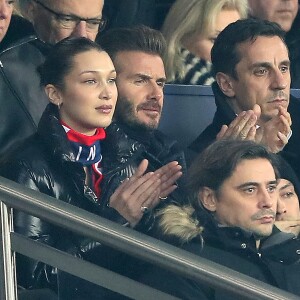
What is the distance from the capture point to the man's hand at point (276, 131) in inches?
211

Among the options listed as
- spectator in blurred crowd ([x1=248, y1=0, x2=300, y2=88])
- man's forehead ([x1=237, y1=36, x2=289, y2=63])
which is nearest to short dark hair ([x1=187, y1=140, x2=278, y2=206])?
man's forehead ([x1=237, y1=36, x2=289, y2=63])

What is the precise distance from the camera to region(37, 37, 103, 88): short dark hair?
16.2ft

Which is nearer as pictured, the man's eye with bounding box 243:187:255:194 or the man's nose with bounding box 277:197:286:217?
the man's eye with bounding box 243:187:255:194

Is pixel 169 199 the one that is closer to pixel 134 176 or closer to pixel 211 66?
pixel 134 176

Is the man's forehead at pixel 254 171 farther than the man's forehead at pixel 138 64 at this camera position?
No

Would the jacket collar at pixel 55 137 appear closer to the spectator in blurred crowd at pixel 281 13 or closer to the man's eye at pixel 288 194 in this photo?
the man's eye at pixel 288 194

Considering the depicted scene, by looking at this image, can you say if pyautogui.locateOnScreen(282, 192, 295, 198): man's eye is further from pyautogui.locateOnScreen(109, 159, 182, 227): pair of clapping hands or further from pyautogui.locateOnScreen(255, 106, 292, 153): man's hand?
pyautogui.locateOnScreen(109, 159, 182, 227): pair of clapping hands

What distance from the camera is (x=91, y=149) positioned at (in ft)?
16.0

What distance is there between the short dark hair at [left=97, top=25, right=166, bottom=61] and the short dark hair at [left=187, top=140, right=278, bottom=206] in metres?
0.52

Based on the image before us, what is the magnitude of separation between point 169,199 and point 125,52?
0.61 metres

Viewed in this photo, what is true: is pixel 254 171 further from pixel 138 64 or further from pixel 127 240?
pixel 127 240

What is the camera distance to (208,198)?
189 inches

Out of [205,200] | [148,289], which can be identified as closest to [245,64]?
[205,200]

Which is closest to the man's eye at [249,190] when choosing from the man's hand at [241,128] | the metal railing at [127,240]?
the man's hand at [241,128]
